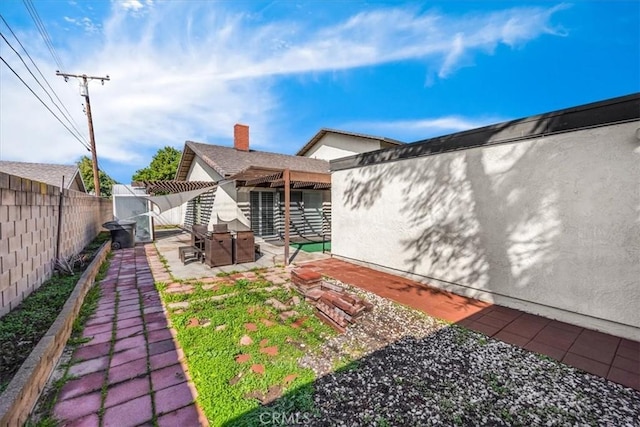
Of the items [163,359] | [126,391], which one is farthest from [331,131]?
[126,391]

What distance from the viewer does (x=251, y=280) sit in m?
5.41

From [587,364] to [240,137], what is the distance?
558 inches

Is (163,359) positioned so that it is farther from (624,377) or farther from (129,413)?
(624,377)

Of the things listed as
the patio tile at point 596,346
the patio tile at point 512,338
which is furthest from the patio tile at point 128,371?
the patio tile at point 596,346

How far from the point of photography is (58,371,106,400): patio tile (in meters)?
2.13

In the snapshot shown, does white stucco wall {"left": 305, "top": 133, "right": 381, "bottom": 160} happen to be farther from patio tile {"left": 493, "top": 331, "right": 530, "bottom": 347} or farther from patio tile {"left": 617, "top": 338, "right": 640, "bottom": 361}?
patio tile {"left": 617, "top": 338, "right": 640, "bottom": 361}

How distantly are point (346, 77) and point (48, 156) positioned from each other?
22719 mm

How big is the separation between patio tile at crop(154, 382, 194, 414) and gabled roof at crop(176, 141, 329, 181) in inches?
305

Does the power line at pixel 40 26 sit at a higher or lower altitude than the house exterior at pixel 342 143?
higher

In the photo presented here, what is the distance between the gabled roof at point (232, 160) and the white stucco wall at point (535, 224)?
626cm

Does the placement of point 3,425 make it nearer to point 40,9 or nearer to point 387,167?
point 387,167

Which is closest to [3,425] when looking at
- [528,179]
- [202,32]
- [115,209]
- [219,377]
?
[219,377]

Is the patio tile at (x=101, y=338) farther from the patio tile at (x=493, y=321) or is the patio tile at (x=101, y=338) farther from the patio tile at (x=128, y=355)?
the patio tile at (x=493, y=321)

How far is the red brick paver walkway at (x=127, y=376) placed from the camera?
1929 millimetres
